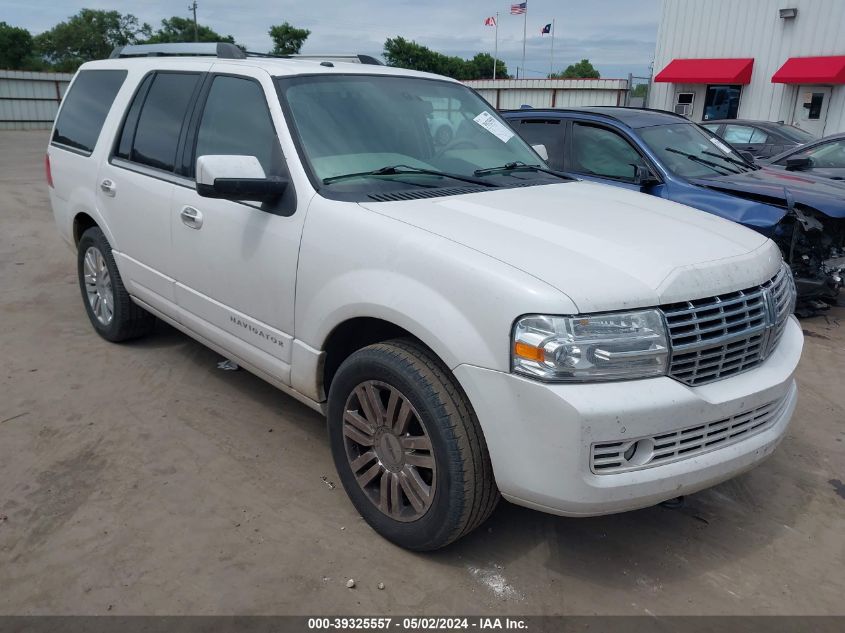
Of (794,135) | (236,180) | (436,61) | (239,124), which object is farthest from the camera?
(436,61)

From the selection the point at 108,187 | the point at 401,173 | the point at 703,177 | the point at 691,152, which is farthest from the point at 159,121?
the point at 691,152

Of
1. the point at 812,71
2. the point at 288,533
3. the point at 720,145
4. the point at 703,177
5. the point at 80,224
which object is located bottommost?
the point at 288,533

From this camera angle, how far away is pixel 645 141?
623 cm

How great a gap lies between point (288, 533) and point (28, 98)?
31.4 m

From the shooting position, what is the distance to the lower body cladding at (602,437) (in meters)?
2.25

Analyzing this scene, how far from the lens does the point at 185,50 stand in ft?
15.0

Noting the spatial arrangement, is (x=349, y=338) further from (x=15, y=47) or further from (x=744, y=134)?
(x=15, y=47)

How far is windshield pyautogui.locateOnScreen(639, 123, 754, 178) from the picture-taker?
6.21 metres

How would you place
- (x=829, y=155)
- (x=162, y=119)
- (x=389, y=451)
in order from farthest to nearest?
(x=829, y=155)
(x=162, y=119)
(x=389, y=451)

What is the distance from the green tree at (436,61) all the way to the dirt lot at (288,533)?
6396cm

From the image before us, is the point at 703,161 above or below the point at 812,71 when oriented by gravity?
below

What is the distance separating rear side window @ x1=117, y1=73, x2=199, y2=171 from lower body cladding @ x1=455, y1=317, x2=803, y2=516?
2531mm

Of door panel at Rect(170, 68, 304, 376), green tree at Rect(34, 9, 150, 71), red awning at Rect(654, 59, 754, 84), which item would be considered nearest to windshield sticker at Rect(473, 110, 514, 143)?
door panel at Rect(170, 68, 304, 376)

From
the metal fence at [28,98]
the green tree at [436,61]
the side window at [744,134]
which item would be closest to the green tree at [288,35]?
the green tree at [436,61]
